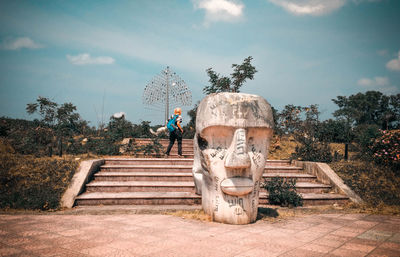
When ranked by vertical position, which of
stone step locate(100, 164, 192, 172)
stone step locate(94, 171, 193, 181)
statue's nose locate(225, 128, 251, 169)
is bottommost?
stone step locate(94, 171, 193, 181)

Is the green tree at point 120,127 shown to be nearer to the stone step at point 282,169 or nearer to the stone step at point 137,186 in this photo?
the stone step at point 137,186

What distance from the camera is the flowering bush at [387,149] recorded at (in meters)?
8.07

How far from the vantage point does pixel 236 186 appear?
4.48 metres

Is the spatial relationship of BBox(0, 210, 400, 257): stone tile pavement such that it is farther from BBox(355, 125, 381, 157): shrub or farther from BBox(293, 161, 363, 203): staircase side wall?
BBox(355, 125, 381, 157): shrub

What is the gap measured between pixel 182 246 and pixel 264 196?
376cm

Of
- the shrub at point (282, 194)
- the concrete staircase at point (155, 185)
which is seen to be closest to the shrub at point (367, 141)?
the concrete staircase at point (155, 185)

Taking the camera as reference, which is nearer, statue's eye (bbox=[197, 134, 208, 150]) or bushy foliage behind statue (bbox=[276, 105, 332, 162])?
statue's eye (bbox=[197, 134, 208, 150])

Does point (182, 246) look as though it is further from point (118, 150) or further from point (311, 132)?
point (311, 132)

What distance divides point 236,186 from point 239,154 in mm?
525

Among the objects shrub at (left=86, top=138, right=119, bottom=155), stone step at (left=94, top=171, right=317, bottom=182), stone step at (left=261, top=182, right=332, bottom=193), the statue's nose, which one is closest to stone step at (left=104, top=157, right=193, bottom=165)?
stone step at (left=94, top=171, right=317, bottom=182)

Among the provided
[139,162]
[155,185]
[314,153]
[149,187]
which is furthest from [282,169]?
[139,162]

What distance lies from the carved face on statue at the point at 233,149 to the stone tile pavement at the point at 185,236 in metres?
0.33

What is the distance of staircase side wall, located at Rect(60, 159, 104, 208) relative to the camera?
5.99m

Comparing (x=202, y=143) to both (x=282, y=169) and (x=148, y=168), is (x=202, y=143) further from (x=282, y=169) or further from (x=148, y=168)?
(x=282, y=169)
